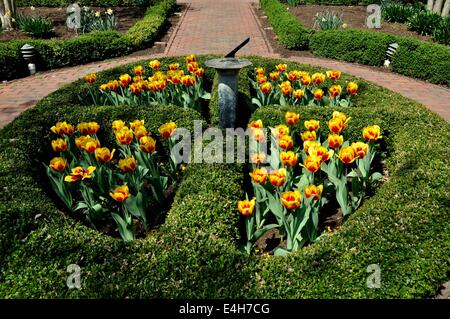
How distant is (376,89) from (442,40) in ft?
17.5

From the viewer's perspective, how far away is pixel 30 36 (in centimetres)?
1259

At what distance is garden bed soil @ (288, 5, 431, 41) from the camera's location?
1277cm

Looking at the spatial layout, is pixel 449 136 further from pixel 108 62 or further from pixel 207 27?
pixel 207 27

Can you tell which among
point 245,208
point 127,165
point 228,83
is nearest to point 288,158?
point 245,208

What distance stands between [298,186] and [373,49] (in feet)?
25.3

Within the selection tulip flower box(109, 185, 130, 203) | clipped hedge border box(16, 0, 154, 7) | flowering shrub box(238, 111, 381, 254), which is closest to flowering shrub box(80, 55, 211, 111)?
flowering shrub box(238, 111, 381, 254)

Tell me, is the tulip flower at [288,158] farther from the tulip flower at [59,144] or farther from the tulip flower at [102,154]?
the tulip flower at [59,144]

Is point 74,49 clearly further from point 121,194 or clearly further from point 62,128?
point 121,194

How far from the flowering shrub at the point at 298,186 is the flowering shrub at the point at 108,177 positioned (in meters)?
0.98

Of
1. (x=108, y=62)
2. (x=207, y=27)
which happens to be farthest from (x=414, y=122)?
(x=207, y=27)

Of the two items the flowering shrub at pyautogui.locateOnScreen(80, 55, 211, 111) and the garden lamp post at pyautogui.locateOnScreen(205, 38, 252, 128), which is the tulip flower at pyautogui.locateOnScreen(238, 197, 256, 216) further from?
the flowering shrub at pyautogui.locateOnScreen(80, 55, 211, 111)

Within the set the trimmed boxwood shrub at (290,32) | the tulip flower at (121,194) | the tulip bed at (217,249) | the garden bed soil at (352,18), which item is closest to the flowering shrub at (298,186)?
the tulip bed at (217,249)

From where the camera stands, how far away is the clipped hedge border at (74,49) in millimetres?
9900

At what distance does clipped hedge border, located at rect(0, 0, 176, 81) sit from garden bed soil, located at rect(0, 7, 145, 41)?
2.08m
